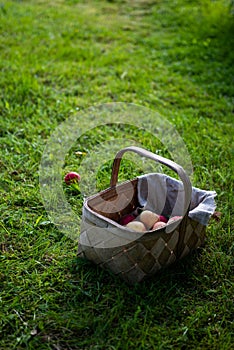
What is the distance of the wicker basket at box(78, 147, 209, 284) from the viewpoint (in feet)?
8.27

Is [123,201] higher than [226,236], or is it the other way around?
[123,201]

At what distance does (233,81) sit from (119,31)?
1.88 meters

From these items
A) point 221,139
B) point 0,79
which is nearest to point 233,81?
point 221,139

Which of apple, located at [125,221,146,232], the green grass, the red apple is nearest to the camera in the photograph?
the green grass

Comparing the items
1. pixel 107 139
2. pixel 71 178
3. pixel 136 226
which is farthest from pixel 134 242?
pixel 107 139

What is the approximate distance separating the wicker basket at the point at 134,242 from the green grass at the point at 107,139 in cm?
8

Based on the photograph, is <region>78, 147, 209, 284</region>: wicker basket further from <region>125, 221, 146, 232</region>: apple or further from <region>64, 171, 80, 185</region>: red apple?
<region>64, 171, 80, 185</region>: red apple

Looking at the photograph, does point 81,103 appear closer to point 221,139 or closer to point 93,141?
point 93,141

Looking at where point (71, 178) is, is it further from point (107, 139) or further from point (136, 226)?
point (136, 226)

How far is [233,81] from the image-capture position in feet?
17.4

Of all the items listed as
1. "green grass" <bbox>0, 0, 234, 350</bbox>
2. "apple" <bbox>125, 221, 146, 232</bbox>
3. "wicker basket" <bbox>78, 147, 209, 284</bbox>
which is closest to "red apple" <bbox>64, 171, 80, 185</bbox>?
"green grass" <bbox>0, 0, 234, 350</bbox>

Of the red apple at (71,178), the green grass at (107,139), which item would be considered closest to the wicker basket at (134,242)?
the green grass at (107,139)

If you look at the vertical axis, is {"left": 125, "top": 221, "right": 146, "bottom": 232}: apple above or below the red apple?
above

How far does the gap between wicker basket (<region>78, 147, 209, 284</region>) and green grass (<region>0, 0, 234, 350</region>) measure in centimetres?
8
